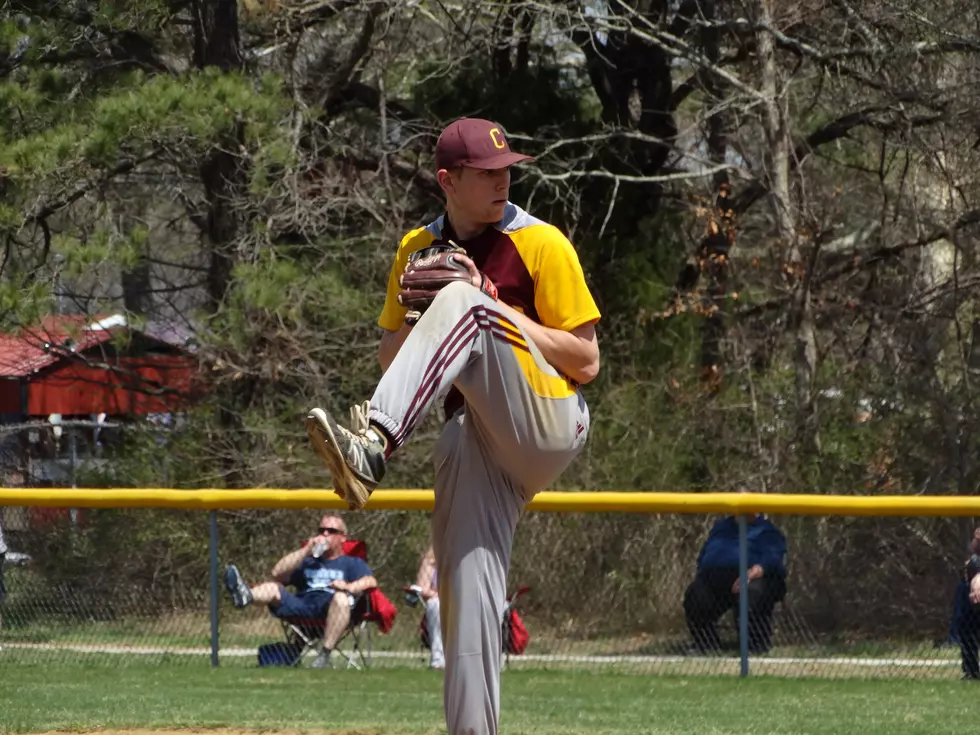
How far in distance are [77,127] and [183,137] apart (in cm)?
96

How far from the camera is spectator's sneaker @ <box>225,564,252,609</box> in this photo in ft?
34.7

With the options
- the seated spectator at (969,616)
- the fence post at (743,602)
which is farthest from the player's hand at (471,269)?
the seated spectator at (969,616)

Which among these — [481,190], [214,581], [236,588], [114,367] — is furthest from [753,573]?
[114,367]

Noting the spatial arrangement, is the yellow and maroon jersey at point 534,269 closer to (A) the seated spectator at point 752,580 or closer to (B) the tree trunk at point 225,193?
(A) the seated spectator at point 752,580

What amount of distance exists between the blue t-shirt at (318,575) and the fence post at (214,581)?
55 centimetres

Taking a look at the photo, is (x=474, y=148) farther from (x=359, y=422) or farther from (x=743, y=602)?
(x=743, y=602)

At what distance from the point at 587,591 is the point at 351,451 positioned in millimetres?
7329

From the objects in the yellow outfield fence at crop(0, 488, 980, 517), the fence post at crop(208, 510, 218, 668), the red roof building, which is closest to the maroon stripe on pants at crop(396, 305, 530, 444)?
the yellow outfield fence at crop(0, 488, 980, 517)

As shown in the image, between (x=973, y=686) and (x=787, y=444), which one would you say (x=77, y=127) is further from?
(x=973, y=686)

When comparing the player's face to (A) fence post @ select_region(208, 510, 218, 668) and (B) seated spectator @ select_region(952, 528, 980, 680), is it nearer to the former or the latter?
(B) seated spectator @ select_region(952, 528, 980, 680)

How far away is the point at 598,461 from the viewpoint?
565 inches

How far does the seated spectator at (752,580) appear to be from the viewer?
1037cm

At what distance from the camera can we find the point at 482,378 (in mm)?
4488

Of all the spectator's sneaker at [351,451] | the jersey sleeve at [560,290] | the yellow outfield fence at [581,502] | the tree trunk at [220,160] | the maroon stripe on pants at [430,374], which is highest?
the tree trunk at [220,160]
